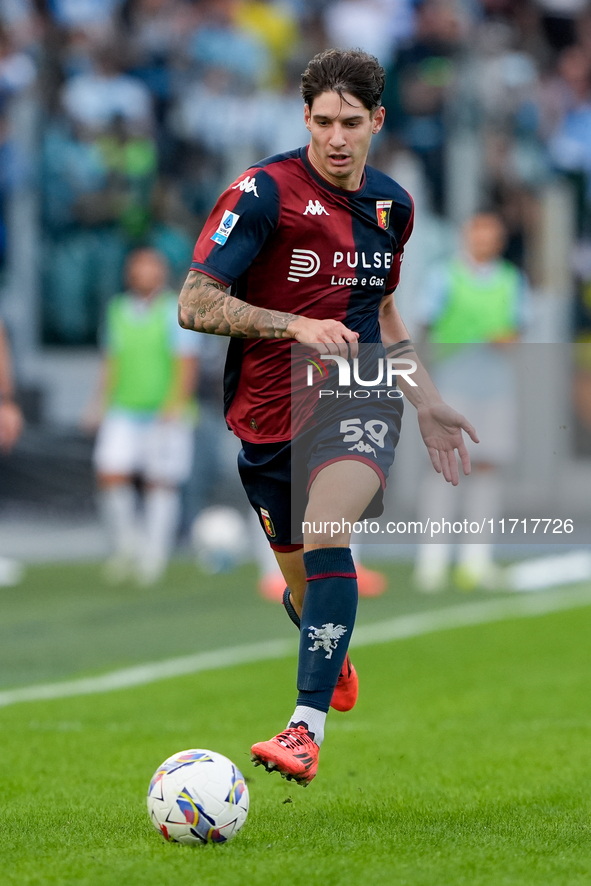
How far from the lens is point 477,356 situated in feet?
33.3

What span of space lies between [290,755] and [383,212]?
67.2 inches

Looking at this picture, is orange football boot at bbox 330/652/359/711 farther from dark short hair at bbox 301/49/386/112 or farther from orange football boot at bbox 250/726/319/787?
dark short hair at bbox 301/49/386/112

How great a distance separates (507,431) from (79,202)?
545 centimetres

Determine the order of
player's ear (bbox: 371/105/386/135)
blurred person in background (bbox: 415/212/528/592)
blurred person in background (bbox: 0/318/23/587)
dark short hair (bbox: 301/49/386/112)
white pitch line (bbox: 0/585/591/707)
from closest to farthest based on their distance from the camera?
1. dark short hair (bbox: 301/49/386/112)
2. player's ear (bbox: 371/105/386/135)
3. white pitch line (bbox: 0/585/591/707)
4. blurred person in background (bbox: 0/318/23/587)
5. blurred person in background (bbox: 415/212/528/592)

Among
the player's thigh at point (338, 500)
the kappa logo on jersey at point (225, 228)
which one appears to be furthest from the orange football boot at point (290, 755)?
the kappa logo on jersey at point (225, 228)

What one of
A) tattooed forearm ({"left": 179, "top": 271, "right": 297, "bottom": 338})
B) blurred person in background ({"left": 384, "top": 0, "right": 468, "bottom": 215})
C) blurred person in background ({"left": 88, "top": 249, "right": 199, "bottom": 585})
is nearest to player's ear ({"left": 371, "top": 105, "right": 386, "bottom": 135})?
tattooed forearm ({"left": 179, "top": 271, "right": 297, "bottom": 338})

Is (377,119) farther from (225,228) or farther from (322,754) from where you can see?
(322,754)

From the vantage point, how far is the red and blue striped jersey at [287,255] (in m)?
4.09

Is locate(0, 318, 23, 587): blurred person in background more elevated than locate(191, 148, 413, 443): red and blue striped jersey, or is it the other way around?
locate(191, 148, 413, 443): red and blue striped jersey

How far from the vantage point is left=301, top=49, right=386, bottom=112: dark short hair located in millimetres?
4047

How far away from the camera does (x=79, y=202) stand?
13.7 metres

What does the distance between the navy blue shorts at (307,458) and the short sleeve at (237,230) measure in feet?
1.76

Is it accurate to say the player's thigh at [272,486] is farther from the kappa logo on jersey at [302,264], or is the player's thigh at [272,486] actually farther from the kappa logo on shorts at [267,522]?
the kappa logo on jersey at [302,264]

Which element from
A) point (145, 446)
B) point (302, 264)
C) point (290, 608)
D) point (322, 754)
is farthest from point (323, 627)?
point (145, 446)
